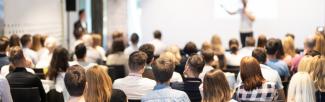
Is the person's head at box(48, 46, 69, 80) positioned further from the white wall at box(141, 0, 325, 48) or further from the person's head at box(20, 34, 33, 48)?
the white wall at box(141, 0, 325, 48)

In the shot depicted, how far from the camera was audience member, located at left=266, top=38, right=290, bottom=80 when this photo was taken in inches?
263

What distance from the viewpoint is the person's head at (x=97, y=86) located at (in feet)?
13.5

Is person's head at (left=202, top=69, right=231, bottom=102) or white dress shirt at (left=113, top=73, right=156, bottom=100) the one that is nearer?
person's head at (left=202, top=69, right=231, bottom=102)

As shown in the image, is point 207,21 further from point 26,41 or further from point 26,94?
point 26,94

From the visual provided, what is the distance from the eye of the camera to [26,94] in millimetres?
5305

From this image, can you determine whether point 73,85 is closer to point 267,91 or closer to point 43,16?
point 267,91

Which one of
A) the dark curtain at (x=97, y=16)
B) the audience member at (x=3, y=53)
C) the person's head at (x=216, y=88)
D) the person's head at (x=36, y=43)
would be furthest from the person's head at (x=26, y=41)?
the dark curtain at (x=97, y=16)

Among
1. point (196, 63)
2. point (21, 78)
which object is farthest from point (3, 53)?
point (196, 63)

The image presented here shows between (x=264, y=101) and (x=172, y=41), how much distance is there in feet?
30.9

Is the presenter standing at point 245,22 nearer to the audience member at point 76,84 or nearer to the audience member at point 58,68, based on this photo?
the audience member at point 58,68

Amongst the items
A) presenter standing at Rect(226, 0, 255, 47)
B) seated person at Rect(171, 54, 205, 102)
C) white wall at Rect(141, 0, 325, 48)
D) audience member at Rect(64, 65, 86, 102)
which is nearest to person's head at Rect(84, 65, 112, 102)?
audience member at Rect(64, 65, 86, 102)

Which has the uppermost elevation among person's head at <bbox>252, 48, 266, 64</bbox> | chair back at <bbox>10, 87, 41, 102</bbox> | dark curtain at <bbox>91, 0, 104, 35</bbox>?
person's head at <bbox>252, 48, 266, 64</bbox>

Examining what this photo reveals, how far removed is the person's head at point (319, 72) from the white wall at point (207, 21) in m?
7.81

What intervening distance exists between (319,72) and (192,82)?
1.16m
